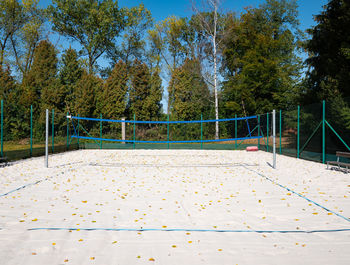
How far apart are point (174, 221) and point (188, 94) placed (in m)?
19.0

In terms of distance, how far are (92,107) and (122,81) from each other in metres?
2.97

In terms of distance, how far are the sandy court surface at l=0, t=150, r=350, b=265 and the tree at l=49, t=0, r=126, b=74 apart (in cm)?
2244

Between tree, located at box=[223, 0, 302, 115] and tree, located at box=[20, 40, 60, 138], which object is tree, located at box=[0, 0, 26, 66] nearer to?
tree, located at box=[20, 40, 60, 138]

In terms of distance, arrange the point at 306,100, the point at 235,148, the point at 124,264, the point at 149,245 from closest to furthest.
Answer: the point at 124,264
the point at 149,245
the point at 306,100
the point at 235,148

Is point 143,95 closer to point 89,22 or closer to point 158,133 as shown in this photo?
point 158,133

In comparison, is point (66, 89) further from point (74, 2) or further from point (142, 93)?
point (74, 2)

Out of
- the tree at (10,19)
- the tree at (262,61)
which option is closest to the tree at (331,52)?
the tree at (262,61)

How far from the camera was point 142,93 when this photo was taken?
67.7 feet

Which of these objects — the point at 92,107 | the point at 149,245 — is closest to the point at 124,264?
the point at 149,245

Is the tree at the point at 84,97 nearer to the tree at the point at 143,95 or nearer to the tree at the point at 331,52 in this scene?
the tree at the point at 143,95

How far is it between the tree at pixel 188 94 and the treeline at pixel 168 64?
0.08 metres

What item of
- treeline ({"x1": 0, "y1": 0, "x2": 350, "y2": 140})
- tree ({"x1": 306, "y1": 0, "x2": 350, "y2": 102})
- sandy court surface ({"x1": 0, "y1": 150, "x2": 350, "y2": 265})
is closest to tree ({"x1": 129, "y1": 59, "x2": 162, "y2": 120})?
treeline ({"x1": 0, "y1": 0, "x2": 350, "y2": 140})

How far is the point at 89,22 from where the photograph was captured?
25719 millimetres

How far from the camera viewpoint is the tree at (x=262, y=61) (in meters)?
22.8
